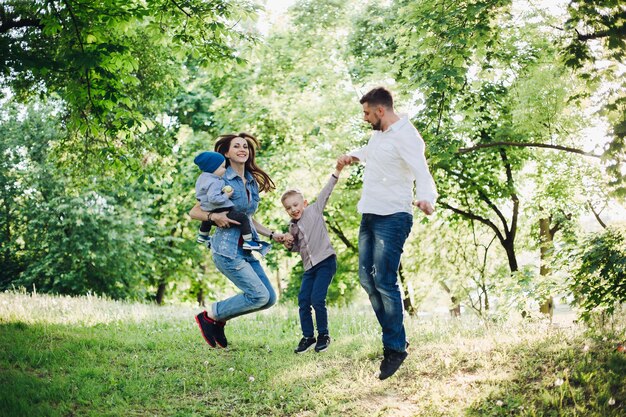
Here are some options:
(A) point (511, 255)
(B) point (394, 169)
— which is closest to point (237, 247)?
(B) point (394, 169)

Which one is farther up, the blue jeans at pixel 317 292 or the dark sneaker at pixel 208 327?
the blue jeans at pixel 317 292

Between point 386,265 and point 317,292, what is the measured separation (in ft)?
5.17

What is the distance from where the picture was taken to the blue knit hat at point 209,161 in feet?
19.6

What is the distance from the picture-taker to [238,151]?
6.22m

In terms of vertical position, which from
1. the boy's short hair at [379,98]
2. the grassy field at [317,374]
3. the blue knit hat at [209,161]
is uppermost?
the boy's short hair at [379,98]

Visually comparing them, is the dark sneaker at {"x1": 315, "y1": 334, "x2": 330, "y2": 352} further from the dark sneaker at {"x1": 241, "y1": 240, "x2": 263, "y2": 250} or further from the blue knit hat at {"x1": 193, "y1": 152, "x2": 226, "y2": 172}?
the blue knit hat at {"x1": 193, "y1": 152, "x2": 226, "y2": 172}

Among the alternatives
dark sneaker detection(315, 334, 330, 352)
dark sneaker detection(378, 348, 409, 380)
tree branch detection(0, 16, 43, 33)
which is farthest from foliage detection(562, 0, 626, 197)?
tree branch detection(0, 16, 43, 33)

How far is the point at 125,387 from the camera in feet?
17.8

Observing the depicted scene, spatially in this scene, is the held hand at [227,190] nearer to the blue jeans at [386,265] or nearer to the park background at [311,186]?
the blue jeans at [386,265]

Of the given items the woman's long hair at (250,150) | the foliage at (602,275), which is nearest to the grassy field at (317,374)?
the foliage at (602,275)

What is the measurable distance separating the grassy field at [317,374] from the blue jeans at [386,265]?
605 mm

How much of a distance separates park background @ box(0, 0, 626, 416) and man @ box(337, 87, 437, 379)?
0.70 meters

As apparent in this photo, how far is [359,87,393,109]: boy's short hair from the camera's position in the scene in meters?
5.14

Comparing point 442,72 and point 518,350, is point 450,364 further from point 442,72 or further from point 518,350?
point 442,72
